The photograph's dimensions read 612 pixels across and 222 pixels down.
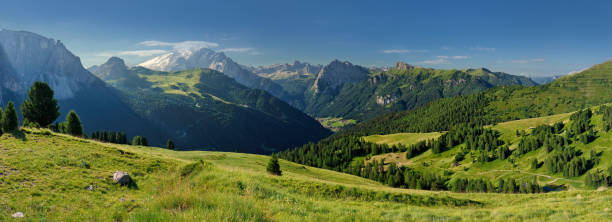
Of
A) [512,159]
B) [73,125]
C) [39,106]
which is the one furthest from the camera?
[512,159]

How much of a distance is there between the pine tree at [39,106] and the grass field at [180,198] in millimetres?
28675

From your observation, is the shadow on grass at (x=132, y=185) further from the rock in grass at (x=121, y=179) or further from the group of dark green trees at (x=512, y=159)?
the group of dark green trees at (x=512, y=159)

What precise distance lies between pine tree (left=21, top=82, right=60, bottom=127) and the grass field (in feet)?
94.1

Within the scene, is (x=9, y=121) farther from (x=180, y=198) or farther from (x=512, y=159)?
(x=512, y=159)

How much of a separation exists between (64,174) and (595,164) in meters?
207

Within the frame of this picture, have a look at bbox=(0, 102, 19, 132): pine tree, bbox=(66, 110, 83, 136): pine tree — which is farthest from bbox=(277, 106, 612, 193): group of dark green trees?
bbox=(0, 102, 19, 132): pine tree

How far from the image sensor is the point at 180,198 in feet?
27.8

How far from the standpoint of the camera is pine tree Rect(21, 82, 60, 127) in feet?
170

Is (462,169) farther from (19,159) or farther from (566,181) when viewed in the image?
(19,159)

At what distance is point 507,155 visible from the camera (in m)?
175

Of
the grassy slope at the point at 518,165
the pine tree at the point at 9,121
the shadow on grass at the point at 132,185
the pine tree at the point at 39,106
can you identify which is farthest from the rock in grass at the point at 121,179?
the grassy slope at the point at 518,165

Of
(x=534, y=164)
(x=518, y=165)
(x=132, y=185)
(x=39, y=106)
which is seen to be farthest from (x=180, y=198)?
(x=518, y=165)

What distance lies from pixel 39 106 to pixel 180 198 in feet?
219

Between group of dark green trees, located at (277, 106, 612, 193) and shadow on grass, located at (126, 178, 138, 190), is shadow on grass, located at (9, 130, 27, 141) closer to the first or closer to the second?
shadow on grass, located at (126, 178, 138, 190)
